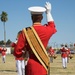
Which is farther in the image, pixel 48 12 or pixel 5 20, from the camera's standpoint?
pixel 5 20

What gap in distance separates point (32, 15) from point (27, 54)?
72cm

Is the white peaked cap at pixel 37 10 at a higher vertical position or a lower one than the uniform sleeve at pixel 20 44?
higher

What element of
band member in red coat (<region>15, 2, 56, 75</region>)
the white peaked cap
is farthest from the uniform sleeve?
the white peaked cap

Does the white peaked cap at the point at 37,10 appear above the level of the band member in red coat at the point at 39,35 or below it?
above

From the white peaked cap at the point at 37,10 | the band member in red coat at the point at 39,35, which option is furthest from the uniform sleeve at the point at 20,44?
the white peaked cap at the point at 37,10

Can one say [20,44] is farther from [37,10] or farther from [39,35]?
[37,10]

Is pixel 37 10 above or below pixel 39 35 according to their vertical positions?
above

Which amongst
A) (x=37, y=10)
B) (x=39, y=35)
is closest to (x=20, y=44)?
(x=39, y=35)

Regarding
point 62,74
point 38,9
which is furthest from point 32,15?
point 62,74

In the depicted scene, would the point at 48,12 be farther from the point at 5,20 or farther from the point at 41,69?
the point at 5,20

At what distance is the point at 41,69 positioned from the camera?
22.2 ft

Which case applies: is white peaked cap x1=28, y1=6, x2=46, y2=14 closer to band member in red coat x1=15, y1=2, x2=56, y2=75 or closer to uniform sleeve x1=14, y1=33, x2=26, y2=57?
band member in red coat x1=15, y1=2, x2=56, y2=75

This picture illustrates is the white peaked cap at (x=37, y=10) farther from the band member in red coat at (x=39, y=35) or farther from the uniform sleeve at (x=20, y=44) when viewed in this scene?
the uniform sleeve at (x=20, y=44)

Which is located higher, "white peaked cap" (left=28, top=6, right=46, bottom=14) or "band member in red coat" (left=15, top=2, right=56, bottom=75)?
"white peaked cap" (left=28, top=6, right=46, bottom=14)
